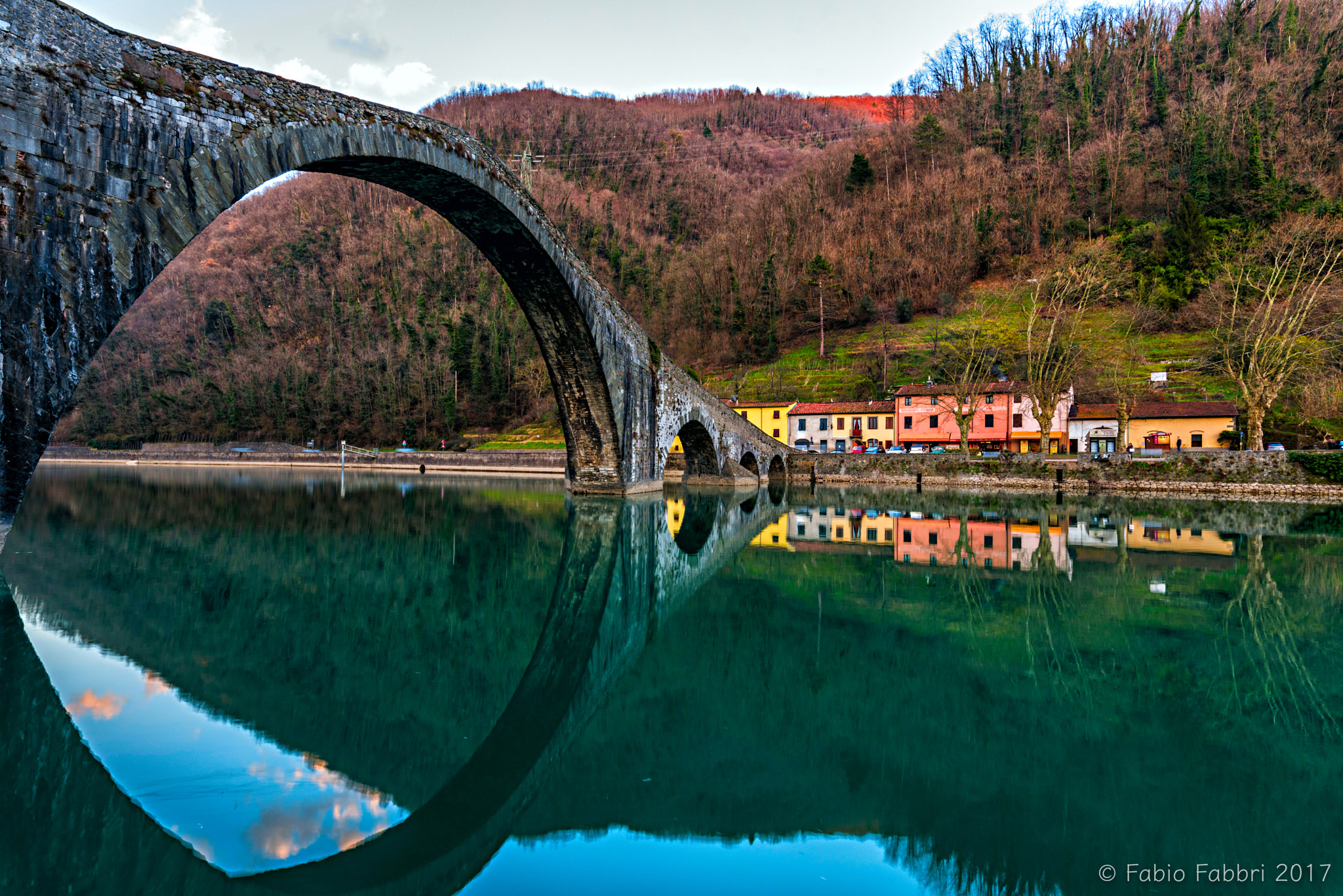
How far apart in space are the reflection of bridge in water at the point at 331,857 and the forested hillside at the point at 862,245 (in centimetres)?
4785

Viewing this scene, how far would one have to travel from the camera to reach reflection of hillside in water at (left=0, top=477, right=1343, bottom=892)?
163 inches

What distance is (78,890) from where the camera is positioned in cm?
323

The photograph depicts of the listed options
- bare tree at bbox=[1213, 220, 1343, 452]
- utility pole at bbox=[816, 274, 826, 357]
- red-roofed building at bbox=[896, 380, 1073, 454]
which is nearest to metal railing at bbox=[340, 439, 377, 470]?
utility pole at bbox=[816, 274, 826, 357]

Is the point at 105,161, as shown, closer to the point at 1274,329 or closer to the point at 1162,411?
the point at 1274,329

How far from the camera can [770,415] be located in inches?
2112

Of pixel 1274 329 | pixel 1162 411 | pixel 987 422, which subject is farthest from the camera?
pixel 987 422

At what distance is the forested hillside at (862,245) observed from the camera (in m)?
60.1

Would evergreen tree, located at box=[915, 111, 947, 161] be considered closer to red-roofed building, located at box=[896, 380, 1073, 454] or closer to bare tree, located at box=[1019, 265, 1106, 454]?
bare tree, located at box=[1019, 265, 1106, 454]

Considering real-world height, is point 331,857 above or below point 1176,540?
above

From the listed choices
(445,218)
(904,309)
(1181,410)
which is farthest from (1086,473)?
(904,309)

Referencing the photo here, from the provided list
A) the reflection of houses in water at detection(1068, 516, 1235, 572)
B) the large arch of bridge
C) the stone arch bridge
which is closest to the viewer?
the stone arch bridge

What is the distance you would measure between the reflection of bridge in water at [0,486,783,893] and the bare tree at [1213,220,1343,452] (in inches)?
1360

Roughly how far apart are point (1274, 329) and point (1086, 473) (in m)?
10.5

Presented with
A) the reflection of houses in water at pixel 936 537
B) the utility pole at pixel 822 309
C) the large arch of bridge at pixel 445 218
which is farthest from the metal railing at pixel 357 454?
the reflection of houses in water at pixel 936 537
